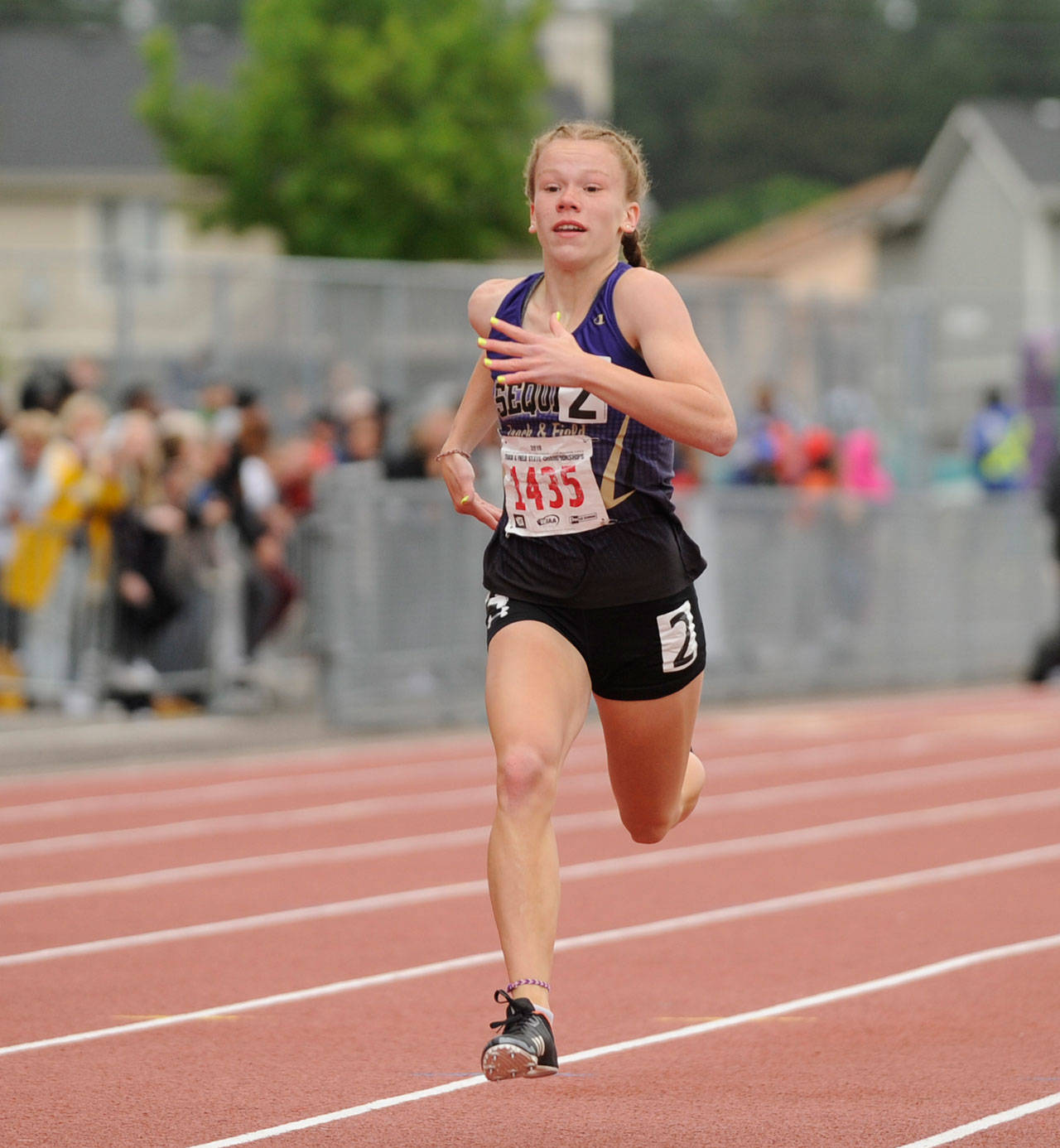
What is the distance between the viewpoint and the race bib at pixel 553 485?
16.9 ft

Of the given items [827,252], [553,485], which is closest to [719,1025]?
[553,485]

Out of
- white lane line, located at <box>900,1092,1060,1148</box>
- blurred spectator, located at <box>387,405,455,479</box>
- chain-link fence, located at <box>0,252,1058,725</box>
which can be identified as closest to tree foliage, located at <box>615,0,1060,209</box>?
chain-link fence, located at <box>0,252,1058,725</box>

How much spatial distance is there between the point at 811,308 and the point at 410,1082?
44.8ft

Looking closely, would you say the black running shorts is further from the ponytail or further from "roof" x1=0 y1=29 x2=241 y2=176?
"roof" x1=0 y1=29 x2=241 y2=176

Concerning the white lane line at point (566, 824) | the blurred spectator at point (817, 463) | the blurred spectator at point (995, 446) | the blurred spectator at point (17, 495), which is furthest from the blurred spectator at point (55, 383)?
the blurred spectator at point (995, 446)

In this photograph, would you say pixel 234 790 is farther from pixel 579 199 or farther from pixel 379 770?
pixel 579 199

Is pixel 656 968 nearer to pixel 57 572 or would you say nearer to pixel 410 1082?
pixel 410 1082

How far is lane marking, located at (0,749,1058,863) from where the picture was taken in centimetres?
1017

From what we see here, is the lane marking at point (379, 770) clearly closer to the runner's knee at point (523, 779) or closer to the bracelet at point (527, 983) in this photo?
the runner's knee at point (523, 779)

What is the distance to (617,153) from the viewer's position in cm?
523

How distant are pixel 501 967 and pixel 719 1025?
105 cm

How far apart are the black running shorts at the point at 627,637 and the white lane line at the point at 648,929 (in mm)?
1655

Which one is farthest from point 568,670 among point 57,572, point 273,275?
point 273,275

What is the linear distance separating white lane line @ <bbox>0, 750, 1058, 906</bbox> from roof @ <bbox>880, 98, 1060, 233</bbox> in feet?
107
